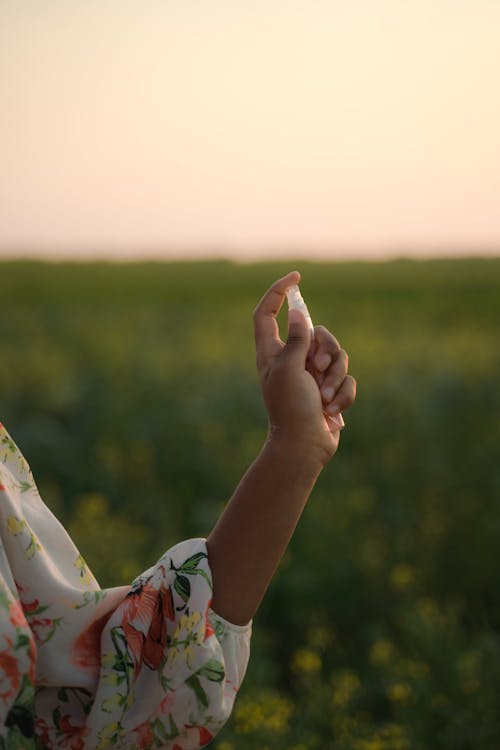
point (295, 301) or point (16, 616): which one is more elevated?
point (295, 301)

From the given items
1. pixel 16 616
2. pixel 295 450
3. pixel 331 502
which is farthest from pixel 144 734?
pixel 331 502

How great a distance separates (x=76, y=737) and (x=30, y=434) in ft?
11.8

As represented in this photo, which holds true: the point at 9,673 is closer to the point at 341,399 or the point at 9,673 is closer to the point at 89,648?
the point at 89,648

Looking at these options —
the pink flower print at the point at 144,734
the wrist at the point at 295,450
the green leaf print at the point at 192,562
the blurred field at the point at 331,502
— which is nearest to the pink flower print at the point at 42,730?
the pink flower print at the point at 144,734

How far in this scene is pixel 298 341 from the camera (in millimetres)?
1203

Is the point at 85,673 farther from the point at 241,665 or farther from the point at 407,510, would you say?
the point at 407,510

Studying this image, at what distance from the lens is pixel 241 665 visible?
1.20 metres

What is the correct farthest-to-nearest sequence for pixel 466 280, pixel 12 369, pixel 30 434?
pixel 466 280
pixel 12 369
pixel 30 434

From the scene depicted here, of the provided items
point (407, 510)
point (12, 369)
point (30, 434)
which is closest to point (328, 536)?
point (407, 510)

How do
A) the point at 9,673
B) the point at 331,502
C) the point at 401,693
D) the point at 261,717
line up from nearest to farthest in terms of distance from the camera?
1. the point at 9,673
2. the point at 261,717
3. the point at 401,693
4. the point at 331,502

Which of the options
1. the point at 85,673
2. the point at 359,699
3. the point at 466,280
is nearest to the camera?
the point at 85,673

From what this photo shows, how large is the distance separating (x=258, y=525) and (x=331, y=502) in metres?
2.91

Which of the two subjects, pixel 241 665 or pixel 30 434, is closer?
pixel 241 665

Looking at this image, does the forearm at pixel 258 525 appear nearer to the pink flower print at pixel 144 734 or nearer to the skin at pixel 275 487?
the skin at pixel 275 487
